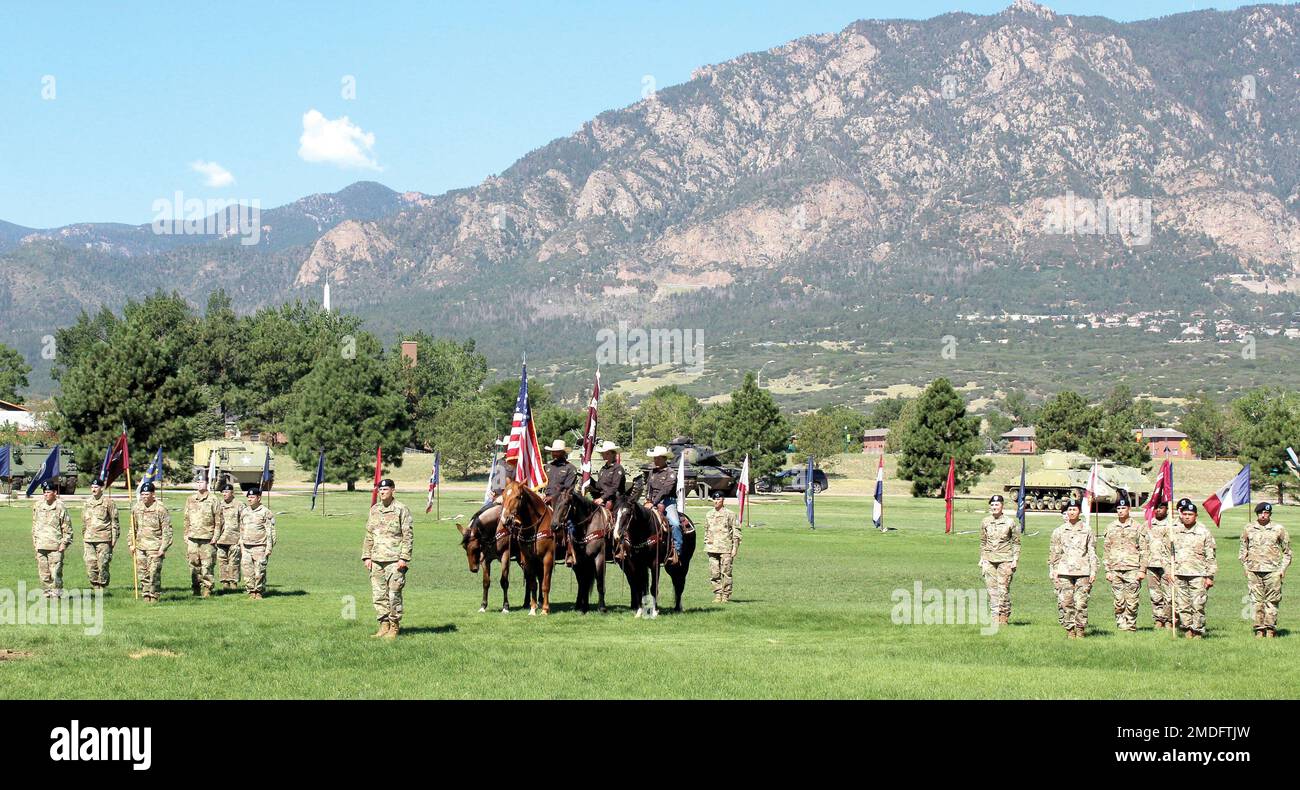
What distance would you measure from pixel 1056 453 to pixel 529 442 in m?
62.4

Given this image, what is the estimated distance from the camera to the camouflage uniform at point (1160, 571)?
72.0 ft

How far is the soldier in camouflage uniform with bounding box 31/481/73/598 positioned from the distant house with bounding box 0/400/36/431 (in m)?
131

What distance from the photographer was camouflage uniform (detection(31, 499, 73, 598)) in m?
24.6

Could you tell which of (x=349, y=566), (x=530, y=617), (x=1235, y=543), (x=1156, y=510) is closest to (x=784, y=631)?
(x=530, y=617)

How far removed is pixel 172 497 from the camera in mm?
78688

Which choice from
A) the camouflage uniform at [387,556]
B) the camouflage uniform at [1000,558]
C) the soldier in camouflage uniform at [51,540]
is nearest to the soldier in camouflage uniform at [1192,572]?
the camouflage uniform at [1000,558]

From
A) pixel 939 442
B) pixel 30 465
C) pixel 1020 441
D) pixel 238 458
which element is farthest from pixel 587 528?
pixel 1020 441

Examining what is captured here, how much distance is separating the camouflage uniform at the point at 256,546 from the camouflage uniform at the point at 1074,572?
13.2 meters

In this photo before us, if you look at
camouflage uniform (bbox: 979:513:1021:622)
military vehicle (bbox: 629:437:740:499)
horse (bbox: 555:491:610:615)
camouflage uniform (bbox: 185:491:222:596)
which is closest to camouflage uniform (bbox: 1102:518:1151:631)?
camouflage uniform (bbox: 979:513:1021:622)

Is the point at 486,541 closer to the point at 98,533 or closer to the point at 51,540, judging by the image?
the point at 98,533

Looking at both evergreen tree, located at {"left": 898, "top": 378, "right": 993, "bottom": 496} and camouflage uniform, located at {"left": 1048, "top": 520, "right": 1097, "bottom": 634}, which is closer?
camouflage uniform, located at {"left": 1048, "top": 520, "right": 1097, "bottom": 634}

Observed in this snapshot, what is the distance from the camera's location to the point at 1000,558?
22750 mm

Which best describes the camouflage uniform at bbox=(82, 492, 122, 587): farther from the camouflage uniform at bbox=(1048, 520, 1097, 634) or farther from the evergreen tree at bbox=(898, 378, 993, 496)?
the evergreen tree at bbox=(898, 378, 993, 496)

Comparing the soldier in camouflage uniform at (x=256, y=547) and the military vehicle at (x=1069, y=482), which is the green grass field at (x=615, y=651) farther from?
the military vehicle at (x=1069, y=482)
